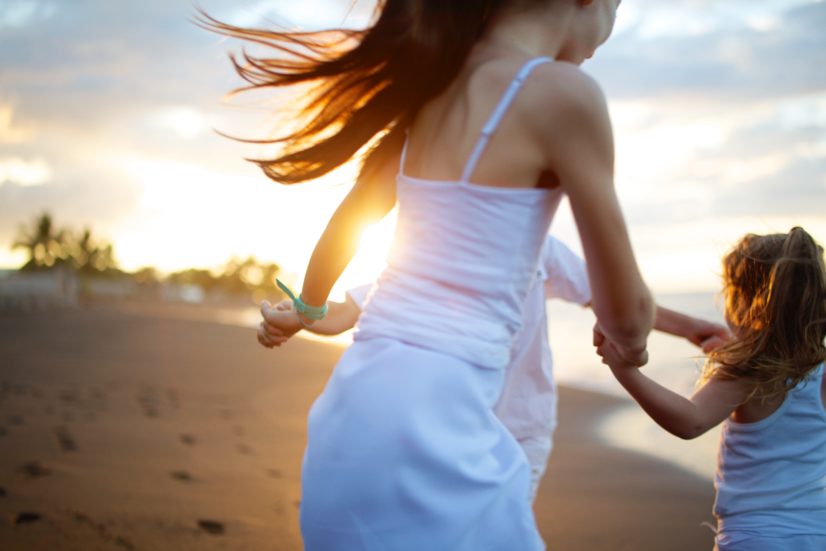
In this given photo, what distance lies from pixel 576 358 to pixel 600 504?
13002 mm

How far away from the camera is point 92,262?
222 feet

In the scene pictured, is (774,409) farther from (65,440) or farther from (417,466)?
(65,440)

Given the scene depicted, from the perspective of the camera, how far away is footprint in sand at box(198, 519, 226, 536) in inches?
149

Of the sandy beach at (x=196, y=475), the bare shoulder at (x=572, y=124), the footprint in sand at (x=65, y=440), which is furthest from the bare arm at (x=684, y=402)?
the footprint in sand at (x=65, y=440)

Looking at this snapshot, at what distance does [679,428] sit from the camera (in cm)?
173

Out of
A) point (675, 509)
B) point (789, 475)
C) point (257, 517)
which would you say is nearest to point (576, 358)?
point (675, 509)

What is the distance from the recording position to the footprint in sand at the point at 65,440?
5.20 meters

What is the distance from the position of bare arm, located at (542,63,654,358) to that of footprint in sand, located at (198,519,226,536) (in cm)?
326

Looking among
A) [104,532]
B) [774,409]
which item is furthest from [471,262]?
[104,532]

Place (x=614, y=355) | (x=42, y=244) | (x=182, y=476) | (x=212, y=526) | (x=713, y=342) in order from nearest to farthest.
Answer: (x=614, y=355) < (x=713, y=342) < (x=212, y=526) < (x=182, y=476) < (x=42, y=244)

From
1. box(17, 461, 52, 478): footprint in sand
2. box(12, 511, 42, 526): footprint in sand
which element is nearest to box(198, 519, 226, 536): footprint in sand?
box(12, 511, 42, 526): footprint in sand

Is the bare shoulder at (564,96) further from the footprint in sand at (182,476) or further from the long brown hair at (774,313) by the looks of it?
the footprint in sand at (182,476)

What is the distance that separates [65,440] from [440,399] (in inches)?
207

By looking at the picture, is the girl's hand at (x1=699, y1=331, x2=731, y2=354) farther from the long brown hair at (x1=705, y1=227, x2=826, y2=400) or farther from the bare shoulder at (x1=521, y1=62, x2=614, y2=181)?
the bare shoulder at (x1=521, y1=62, x2=614, y2=181)
